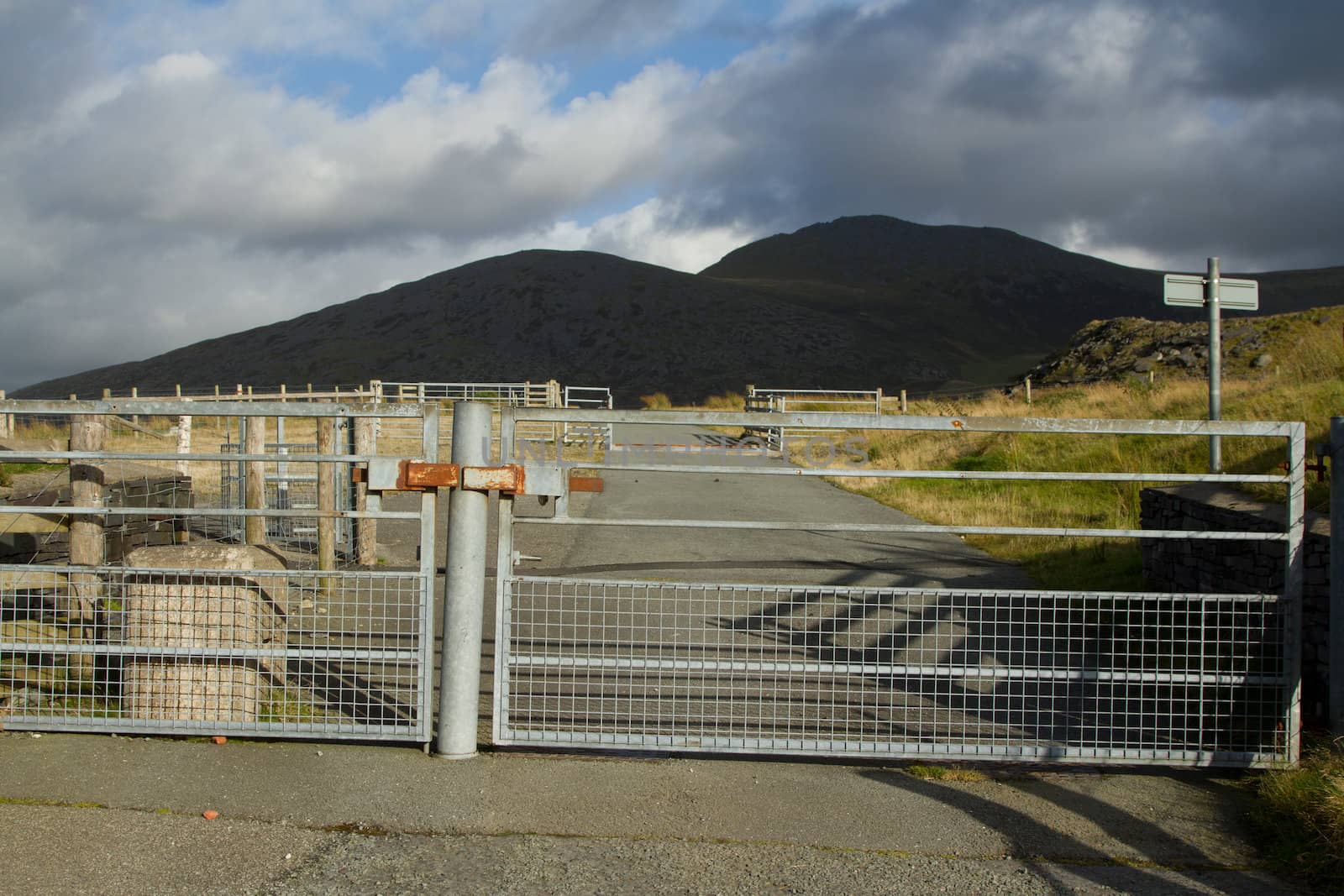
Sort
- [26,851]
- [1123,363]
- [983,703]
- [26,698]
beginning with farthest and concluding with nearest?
[1123,363], [983,703], [26,698], [26,851]

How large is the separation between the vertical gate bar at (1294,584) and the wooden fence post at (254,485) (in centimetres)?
632

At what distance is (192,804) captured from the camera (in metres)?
4.27

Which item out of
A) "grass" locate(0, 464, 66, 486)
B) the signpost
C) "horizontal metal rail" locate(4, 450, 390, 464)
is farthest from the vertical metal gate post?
"grass" locate(0, 464, 66, 486)

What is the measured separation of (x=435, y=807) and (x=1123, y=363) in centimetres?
3420

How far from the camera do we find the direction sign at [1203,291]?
9281 mm

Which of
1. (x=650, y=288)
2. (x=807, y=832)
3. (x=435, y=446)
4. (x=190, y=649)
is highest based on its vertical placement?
(x=650, y=288)

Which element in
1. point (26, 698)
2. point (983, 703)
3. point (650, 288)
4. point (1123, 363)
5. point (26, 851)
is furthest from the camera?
point (650, 288)

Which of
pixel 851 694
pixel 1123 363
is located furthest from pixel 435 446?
pixel 1123 363

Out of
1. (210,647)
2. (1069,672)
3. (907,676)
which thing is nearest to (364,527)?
(210,647)

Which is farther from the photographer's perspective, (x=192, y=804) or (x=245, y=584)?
(x=245, y=584)

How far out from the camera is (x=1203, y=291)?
945cm

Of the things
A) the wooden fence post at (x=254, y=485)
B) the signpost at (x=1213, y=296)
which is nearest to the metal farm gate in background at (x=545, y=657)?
the wooden fence post at (x=254, y=485)

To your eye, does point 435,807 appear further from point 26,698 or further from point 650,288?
point 650,288

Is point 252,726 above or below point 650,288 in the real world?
below
